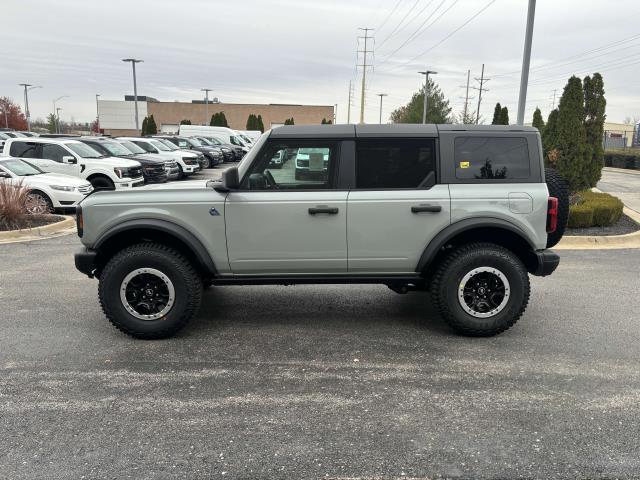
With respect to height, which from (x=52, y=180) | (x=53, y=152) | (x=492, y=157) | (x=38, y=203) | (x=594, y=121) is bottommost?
(x=38, y=203)

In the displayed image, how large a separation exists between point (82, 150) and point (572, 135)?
12.5m

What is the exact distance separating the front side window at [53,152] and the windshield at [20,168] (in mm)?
1388

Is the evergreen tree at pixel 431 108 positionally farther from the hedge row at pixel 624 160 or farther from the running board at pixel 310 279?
the running board at pixel 310 279

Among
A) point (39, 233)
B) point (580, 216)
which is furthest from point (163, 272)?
point (580, 216)

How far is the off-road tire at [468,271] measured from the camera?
4.68m

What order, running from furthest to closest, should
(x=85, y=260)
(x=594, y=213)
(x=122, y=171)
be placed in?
(x=122, y=171), (x=594, y=213), (x=85, y=260)

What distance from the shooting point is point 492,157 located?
4.72 metres

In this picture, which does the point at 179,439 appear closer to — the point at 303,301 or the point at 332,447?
the point at 332,447

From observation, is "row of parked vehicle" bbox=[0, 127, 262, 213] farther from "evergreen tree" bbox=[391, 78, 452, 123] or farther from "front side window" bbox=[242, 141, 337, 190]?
"evergreen tree" bbox=[391, 78, 452, 123]

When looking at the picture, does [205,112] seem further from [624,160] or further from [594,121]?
[594,121]

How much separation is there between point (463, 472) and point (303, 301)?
3.31 meters

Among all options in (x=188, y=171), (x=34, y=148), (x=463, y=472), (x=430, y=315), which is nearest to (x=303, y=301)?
(x=430, y=315)

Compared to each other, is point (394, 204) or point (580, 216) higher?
point (394, 204)

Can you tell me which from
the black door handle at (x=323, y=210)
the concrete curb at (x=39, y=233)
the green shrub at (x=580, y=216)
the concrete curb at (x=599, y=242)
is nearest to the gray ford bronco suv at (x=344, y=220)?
the black door handle at (x=323, y=210)
